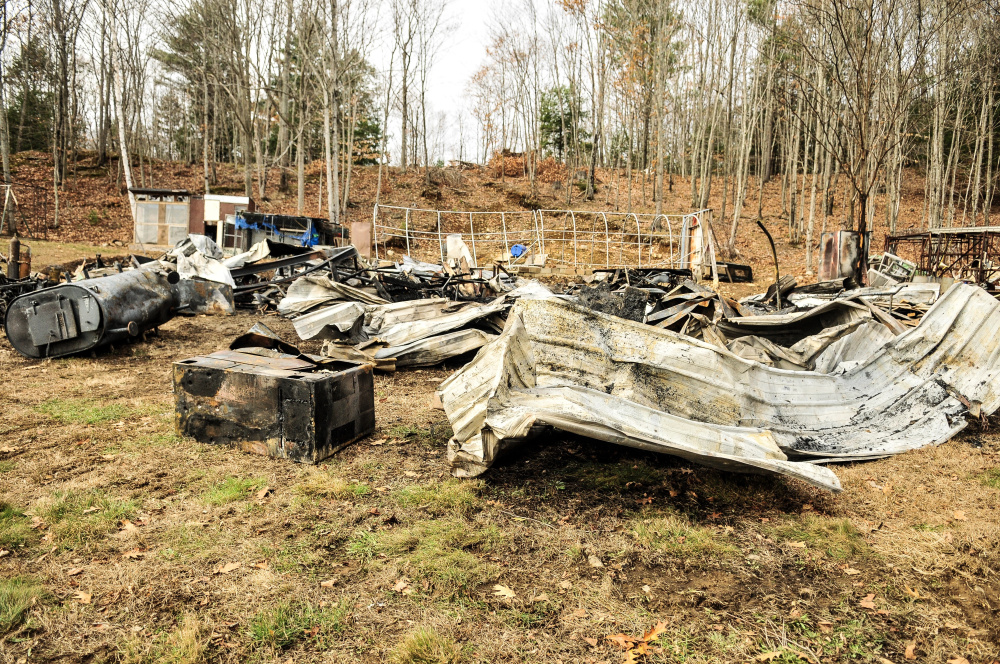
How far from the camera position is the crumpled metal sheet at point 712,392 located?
11.5 ft

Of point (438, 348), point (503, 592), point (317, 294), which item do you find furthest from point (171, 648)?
point (317, 294)

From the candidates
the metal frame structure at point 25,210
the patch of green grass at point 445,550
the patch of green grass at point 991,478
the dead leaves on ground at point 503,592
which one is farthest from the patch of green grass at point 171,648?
the metal frame structure at point 25,210

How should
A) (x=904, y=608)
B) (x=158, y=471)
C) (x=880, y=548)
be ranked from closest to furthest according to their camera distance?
(x=904, y=608) < (x=880, y=548) < (x=158, y=471)

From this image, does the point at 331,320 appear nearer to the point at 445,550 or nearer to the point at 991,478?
the point at 445,550

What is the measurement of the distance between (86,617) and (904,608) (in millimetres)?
3511

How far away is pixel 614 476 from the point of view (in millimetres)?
3934

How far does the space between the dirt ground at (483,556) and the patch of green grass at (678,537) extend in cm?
2

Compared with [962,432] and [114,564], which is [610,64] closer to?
[962,432]

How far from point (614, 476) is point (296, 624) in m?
2.25

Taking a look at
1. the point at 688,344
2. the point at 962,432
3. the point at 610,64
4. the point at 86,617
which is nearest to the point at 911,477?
the point at 962,432

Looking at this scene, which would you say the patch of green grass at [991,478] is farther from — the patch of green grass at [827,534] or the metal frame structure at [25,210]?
the metal frame structure at [25,210]

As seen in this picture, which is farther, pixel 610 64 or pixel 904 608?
pixel 610 64

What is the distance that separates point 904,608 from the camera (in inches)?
98.6

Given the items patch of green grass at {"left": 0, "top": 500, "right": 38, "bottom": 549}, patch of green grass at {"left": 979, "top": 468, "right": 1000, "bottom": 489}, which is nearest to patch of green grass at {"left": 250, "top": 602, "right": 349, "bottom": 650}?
patch of green grass at {"left": 0, "top": 500, "right": 38, "bottom": 549}
